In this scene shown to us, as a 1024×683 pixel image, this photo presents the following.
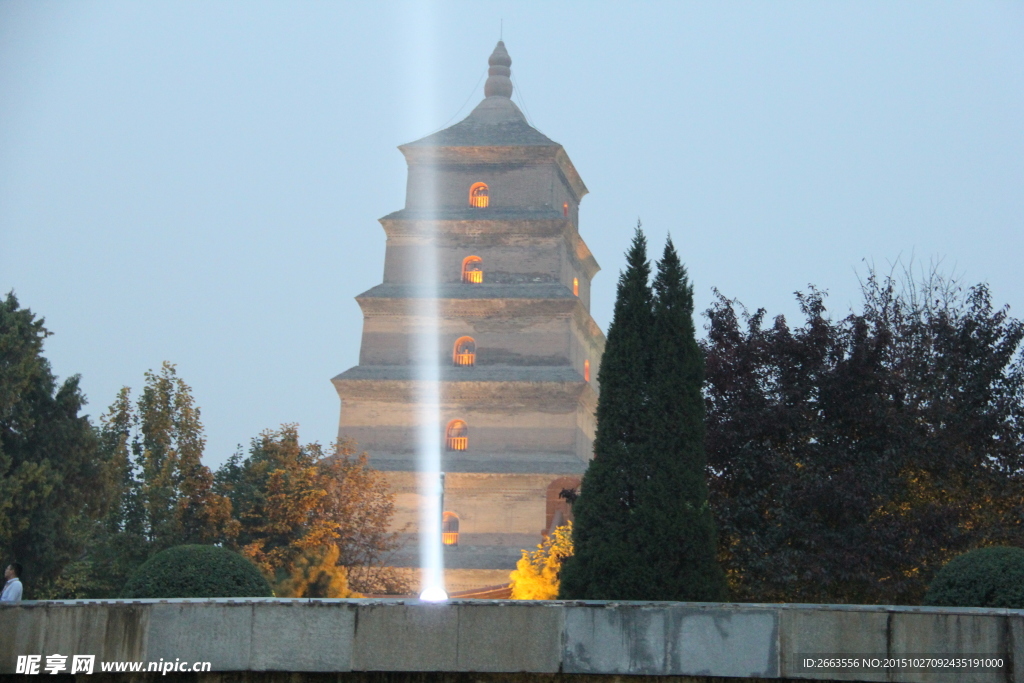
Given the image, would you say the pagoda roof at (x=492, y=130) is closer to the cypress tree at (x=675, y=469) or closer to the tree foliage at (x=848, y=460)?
the tree foliage at (x=848, y=460)

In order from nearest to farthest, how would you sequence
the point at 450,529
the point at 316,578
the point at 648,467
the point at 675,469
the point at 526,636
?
the point at 526,636 < the point at 675,469 < the point at 648,467 < the point at 316,578 < the point at 450,529

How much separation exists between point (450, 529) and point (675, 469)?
71.0 ft

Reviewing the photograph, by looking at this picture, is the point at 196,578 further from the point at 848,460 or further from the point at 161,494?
the point at 161,494

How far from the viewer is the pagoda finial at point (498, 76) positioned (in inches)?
1725

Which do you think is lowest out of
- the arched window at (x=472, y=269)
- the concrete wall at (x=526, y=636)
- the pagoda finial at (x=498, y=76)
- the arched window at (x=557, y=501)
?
the concrete wall at (x=526, y=636)

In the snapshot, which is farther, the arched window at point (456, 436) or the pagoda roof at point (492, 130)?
the pagoda roof at point (492, 130)

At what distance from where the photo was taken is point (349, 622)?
10703mm

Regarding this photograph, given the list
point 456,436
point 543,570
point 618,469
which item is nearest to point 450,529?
point 456,436

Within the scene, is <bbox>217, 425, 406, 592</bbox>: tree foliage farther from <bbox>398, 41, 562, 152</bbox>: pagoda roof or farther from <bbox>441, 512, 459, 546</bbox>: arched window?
<bbox>398, 41, 562, 152</bbox>: pagoda roof

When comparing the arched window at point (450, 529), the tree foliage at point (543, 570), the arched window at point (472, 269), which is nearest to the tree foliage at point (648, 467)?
the tree foliage at point (543, 570)

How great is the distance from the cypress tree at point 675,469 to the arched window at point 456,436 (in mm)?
21268

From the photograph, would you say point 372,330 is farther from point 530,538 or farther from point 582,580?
point 582,580

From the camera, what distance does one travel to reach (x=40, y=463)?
92.6 feet

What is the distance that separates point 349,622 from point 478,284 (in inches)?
1117
